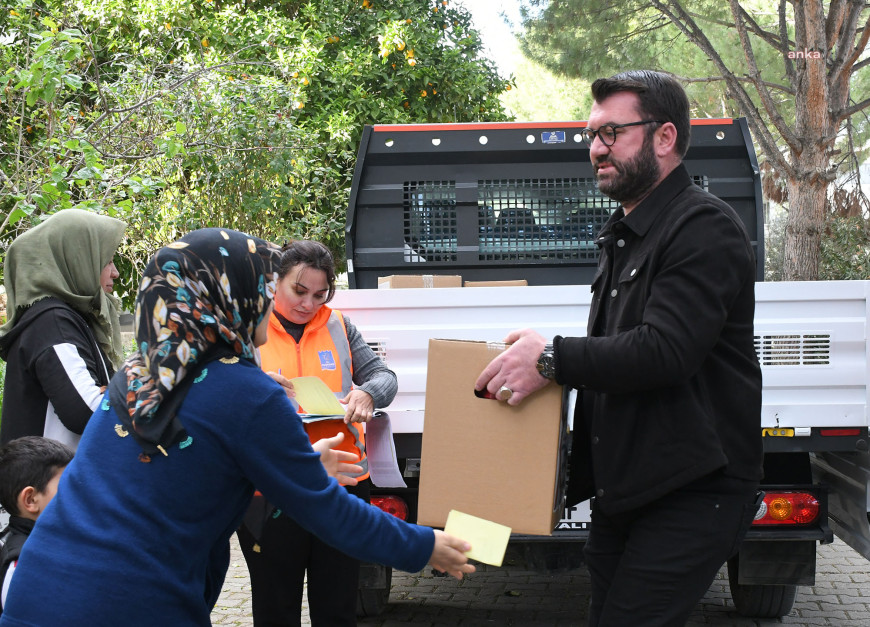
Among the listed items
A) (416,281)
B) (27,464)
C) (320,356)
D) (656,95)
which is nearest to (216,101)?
(416,281)

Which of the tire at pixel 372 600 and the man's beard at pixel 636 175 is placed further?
the tire at pixel 372 600

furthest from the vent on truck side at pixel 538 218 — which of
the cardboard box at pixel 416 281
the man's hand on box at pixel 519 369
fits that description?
the man's hand on box at pixel 519 369

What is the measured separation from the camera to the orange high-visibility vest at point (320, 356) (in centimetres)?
355

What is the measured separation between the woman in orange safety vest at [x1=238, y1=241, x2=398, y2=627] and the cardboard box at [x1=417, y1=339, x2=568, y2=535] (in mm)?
626

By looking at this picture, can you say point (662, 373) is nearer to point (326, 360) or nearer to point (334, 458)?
point (334, 458)

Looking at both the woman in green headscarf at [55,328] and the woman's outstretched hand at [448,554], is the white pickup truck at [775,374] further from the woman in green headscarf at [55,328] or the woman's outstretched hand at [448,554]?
the woman's outstretched hand at [448,554]

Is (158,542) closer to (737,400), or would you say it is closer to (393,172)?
(737,400)

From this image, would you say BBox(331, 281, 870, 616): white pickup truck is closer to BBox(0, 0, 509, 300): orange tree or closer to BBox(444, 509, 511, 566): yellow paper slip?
BBox(444, 509, 511, 566): yellow paper slip

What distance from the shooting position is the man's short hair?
8.34ft

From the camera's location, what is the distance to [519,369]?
8.16 ft

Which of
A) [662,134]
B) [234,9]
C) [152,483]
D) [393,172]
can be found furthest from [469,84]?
[152,483]

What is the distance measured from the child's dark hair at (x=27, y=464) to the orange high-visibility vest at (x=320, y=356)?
770mm

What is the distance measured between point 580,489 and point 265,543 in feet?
4.02

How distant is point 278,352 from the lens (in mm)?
3572
